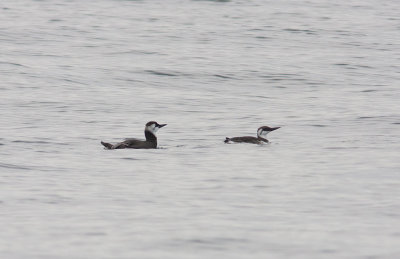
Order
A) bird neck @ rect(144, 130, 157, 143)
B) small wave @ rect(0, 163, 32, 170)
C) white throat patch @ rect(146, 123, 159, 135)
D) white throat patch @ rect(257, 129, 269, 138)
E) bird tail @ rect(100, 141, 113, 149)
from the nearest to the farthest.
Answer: small wave @ rect(0, 163, 32, 170) < bird tail @ rect(100, 141, 113, 149) < bird neck @ rect(144, 130, 157, 143) < white throat patch @ rect(146, 123, 159, 135) < white throat patch @ rect(257, 129, 269, 138)

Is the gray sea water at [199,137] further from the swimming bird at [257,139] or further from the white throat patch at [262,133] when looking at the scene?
the white throat patch at [262,133]

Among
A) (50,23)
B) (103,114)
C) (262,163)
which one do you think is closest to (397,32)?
(50,23)

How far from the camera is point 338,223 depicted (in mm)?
12672

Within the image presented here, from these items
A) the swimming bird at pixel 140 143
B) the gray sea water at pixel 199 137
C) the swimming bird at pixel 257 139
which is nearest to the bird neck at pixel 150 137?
the swimming bird at pixel 140 143

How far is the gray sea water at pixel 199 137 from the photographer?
12.1 m

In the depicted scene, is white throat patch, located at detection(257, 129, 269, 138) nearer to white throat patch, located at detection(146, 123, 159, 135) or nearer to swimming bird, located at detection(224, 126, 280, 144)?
swimming bird, located at detection(224, 126, 280, 144)

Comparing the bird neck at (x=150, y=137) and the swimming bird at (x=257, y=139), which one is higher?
the swimming bird at (x=257, y=139)

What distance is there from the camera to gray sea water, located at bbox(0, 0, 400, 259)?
12.1 metres

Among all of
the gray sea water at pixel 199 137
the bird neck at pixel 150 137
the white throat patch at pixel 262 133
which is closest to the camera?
the gray sea water at pixel 199 137

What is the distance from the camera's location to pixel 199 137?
20.8m

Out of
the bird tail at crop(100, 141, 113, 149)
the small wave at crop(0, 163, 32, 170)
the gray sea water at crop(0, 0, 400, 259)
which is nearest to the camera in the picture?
the gray sea water at crop(0, 0, 400, 259)

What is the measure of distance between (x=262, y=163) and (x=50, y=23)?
28.5 m

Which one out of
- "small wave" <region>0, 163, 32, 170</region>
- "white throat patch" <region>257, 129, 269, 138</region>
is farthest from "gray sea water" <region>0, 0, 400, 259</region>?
"white throat patch" <region>257, 129, 269, 138</region>

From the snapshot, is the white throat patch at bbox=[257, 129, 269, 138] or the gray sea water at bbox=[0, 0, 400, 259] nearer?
the gray sea water at bbox=[0, 0, 400, 259]
